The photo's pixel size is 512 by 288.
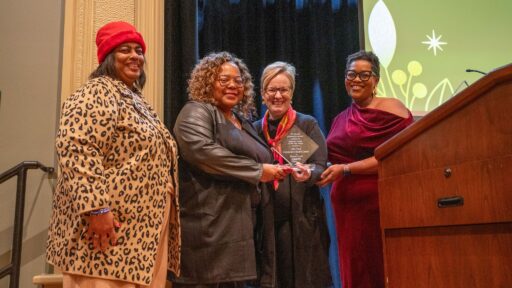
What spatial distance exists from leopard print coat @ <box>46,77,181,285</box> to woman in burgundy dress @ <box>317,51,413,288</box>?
88cm

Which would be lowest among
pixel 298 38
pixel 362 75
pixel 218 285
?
pixel 218 285

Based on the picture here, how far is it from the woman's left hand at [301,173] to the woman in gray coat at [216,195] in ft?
0.26

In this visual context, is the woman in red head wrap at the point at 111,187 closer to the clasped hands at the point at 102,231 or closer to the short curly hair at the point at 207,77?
the clasped hands at the point at 102,231

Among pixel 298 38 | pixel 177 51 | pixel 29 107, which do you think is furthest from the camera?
pixel 298 38

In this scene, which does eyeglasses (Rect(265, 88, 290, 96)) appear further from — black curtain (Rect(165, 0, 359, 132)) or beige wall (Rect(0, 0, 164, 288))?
beige wall (Rect(0, 0, 164, 288))

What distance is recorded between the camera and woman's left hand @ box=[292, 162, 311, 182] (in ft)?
7.14

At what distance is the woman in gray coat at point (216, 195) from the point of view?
2.00m

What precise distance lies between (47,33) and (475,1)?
10.0 feet

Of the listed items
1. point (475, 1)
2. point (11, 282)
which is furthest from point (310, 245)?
point (475, 1)

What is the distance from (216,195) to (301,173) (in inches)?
15.7

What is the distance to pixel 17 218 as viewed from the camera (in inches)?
94.0

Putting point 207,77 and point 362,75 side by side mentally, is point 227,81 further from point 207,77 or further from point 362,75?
point 362,75

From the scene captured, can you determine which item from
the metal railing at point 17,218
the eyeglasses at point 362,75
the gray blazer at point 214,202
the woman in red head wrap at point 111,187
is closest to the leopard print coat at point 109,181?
the woman in red head wrap at point 111,187

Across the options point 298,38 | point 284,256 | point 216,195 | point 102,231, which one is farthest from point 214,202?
point 298,38
